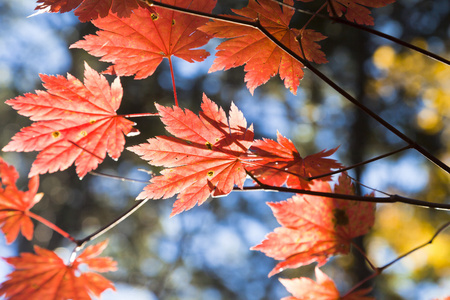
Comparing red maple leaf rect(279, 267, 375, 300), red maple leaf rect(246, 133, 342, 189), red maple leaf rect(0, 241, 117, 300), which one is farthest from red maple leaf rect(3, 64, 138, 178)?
red maple leaf rect(279, 267, 375, 300)

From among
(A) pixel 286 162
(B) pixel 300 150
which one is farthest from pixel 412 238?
(A) pixel 286 162

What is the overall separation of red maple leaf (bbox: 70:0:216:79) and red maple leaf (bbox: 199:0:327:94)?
0.25 feet

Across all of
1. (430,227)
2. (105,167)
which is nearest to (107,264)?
(105,167)

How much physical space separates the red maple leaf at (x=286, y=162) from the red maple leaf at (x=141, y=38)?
32 cm

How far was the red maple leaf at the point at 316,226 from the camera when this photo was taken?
1.07 metres

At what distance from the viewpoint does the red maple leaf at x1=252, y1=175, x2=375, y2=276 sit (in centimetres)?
107

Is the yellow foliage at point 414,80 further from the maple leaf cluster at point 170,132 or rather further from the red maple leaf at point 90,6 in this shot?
the red maple leaf at point 90,6

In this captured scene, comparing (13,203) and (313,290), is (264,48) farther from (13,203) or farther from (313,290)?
(13,203)

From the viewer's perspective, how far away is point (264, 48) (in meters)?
0.93

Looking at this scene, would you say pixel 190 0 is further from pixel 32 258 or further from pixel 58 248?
pixel 58 248

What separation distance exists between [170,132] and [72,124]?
0.35 m

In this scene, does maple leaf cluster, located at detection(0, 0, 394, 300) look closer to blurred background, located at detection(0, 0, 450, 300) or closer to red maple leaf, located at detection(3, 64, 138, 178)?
red maple leaf, located at detection(3, 64, 138, 178)

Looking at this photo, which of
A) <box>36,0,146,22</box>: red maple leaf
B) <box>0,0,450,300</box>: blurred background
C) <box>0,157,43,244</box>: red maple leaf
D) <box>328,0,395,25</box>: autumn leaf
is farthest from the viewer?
<box>0,0,450,300</box>: blurred background

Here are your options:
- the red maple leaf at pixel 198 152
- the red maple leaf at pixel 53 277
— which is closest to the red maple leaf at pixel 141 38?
the red maple leaf at pixel 198 152
